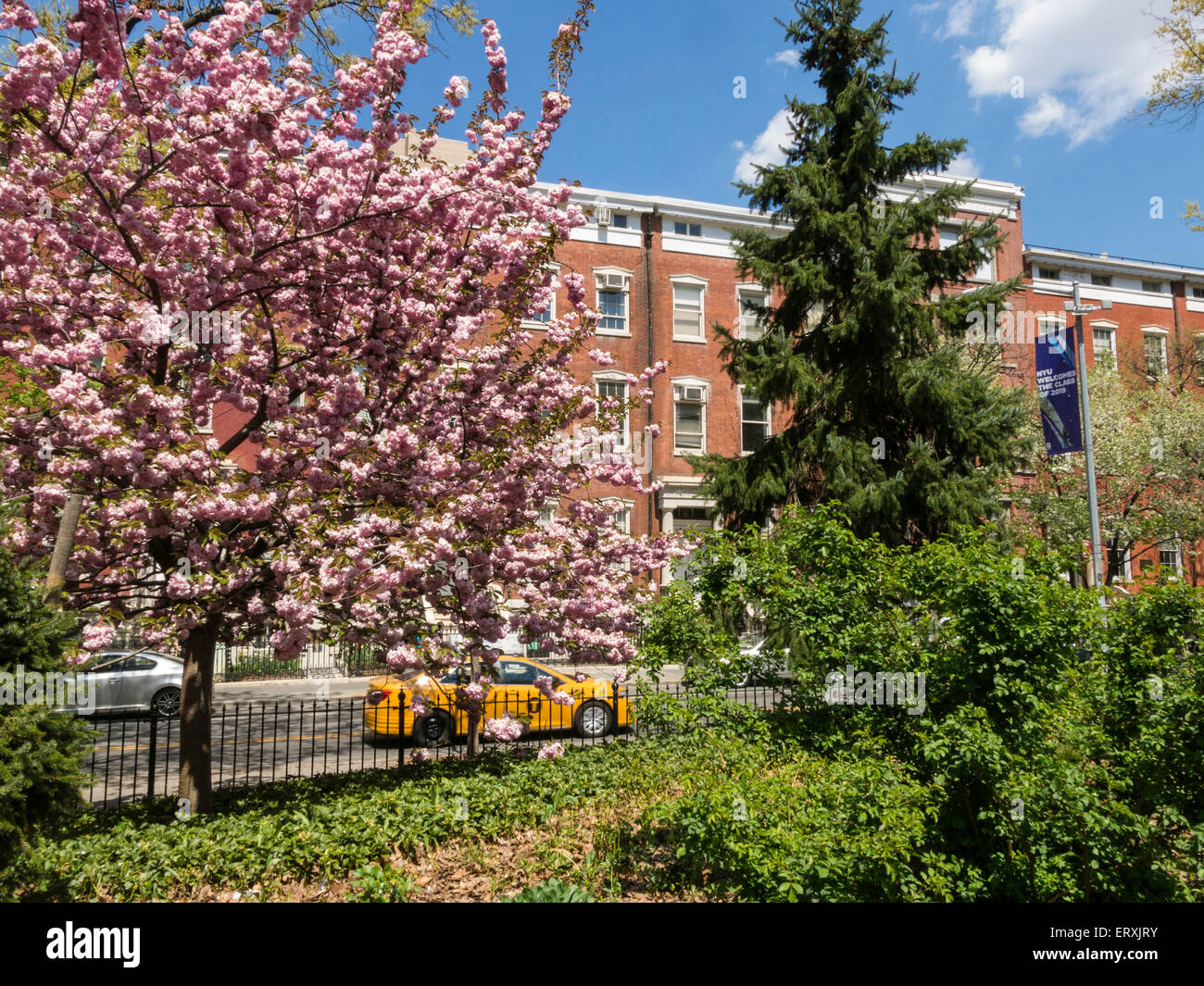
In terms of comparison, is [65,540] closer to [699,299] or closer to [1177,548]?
[699,299]

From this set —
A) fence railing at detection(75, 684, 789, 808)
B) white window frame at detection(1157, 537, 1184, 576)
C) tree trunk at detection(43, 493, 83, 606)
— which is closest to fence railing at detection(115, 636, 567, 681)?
fence railing at detection(75, 684, 789, 808)

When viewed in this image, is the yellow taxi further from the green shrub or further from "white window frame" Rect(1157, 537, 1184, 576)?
"white window frame" Rect(1157, 537, 1184, 576)

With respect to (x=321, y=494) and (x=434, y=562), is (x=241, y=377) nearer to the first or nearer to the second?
(x=321, y=494)

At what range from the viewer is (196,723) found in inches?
304

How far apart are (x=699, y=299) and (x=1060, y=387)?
16953 mm

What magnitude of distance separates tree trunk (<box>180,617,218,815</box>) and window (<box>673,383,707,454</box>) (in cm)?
2383

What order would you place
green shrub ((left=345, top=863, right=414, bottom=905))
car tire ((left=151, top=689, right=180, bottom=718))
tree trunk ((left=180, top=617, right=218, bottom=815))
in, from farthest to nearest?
car tire ((left=151, top=689, right=180, bottom=718))
tree trunk ((left=180, top=617, right=218, bottom=815))
green shrub ((left=345, top=863, right=414, bottom=905))

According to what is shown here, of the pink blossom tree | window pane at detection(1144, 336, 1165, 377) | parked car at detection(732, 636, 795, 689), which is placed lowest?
parked car at detection(732, 636, 795, 689)

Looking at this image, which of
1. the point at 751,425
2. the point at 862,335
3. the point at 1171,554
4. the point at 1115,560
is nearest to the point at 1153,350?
the point at 1171,554

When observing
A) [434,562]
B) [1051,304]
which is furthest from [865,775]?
[1051,304]

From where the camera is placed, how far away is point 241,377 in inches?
296

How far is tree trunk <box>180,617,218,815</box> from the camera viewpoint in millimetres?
7660

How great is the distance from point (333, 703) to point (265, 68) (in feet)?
51.4

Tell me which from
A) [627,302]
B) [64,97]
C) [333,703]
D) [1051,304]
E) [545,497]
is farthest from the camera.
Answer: [1051,304]
